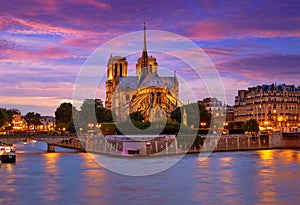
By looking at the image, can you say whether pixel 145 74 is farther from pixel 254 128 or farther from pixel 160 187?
pixel 160 187

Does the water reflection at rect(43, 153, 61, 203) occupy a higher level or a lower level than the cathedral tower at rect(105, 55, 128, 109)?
lower

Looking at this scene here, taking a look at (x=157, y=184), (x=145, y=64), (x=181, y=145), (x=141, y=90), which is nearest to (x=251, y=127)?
(x=181, y=145)

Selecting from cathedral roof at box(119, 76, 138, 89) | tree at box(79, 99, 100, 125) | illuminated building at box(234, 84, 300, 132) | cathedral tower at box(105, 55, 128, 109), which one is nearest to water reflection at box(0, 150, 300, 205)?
tree at box(79, 99, 100, 125)

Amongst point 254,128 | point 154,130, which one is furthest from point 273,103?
point 154,130

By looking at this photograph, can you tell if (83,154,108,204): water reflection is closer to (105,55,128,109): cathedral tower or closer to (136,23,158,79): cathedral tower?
(136,23,158,79): cathedral tower

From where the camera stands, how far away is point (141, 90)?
128875 mm

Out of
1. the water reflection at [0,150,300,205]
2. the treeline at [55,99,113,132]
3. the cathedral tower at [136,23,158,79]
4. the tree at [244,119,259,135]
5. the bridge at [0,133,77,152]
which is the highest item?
the cathedral tower at [136,23,158,79]

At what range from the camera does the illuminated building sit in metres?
101

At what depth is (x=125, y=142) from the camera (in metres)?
59.9

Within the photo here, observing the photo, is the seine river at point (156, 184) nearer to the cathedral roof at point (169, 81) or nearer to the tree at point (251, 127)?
the tree at point (251, 127)

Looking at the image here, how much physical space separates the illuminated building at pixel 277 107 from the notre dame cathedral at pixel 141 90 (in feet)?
64.7

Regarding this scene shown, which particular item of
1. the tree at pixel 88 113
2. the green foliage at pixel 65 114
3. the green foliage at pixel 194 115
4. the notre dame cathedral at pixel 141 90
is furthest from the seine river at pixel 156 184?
the notre dame cathedral at pixel 141 90

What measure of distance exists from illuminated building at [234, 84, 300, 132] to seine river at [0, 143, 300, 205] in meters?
55.0

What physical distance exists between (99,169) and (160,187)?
36.3 ft
